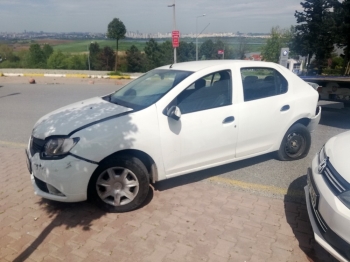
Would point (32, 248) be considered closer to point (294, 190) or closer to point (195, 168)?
point (195, 168)

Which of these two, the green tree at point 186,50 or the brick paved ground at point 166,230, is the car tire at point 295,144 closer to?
the brick paved ground at point 166,230

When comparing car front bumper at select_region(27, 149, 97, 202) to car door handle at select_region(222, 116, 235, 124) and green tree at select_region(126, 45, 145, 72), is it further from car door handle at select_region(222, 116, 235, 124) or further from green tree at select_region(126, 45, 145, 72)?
green tree at select_region(126, 45, 145, 72)

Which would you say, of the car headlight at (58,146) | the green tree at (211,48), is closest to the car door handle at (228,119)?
the car headlight at (58,146)

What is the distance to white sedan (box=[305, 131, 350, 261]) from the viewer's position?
231 cm

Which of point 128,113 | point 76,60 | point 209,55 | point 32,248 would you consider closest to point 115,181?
point 128,113

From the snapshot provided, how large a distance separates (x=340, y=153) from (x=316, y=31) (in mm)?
31229

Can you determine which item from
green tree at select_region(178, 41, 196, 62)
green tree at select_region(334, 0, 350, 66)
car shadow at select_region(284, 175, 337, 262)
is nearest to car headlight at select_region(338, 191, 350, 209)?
car shadow at select_region(284, 175, 337, 262)

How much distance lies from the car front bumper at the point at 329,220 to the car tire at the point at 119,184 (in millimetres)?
1743

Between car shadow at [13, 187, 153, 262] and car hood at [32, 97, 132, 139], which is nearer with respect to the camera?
car shadow at [13, 187, 153, 262]

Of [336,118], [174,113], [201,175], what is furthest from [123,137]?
[336,118]

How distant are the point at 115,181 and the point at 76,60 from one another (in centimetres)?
6448

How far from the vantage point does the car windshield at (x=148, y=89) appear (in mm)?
3851

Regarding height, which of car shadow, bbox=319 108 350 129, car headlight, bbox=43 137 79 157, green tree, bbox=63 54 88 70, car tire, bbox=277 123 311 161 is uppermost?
car headlight, bbox=43 137 79 157

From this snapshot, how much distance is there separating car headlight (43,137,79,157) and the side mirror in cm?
104
